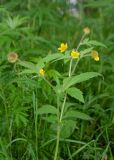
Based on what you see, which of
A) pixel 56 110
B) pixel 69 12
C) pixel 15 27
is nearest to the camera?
pixel 56 110

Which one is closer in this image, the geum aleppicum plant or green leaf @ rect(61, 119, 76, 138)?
the geum aleppicum plant

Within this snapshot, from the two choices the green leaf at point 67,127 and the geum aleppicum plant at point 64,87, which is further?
the green leaf at point 67,127

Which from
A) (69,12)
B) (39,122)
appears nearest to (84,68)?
(39,122)

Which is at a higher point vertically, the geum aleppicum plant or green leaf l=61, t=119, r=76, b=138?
the geum aleppicum plant

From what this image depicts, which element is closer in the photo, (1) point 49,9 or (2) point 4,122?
(2) point 4,122

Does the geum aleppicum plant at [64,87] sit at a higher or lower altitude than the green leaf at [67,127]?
higher

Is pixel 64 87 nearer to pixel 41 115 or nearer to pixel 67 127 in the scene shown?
pixel 67 127

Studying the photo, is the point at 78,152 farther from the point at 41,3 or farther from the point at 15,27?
the point at 41,3

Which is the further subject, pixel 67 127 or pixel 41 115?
pixel 41 115

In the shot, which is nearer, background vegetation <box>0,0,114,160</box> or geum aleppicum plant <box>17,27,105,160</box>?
geum aleppicum plant <box>17,27,105,160</box>

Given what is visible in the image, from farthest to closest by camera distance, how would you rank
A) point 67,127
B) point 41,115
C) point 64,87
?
1. point 41,115
2. point 67,127
3. point 64,87

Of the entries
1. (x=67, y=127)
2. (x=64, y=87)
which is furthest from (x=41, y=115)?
(x=64, y=87)
